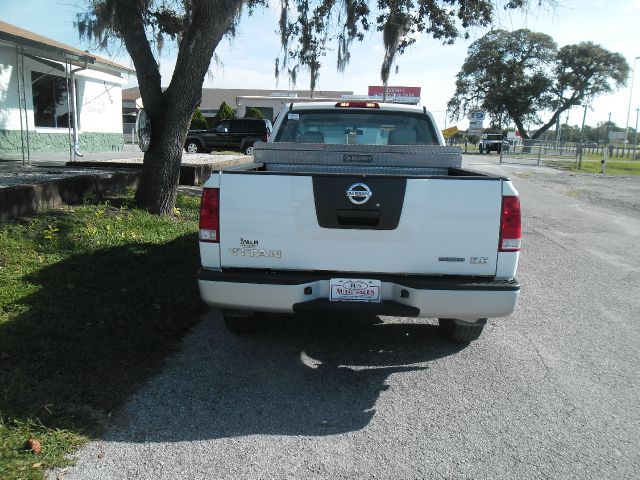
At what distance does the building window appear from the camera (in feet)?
54.9

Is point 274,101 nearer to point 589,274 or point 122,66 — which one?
point 122,66

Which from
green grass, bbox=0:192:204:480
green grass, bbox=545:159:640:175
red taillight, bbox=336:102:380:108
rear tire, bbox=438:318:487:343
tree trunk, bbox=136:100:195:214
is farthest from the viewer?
green grass, bbox=545:159:640:175

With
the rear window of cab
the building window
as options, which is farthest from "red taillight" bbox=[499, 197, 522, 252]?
the building window

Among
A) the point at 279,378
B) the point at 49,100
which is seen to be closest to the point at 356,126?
the point at 279,378

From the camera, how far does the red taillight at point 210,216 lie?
3.68 metres

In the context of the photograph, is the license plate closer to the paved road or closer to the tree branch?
the paved road

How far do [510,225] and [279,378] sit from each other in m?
1.89

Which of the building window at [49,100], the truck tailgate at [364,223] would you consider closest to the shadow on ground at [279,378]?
the truck tailgate at [364,223]

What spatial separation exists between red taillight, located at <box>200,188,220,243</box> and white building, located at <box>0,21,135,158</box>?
11105mm

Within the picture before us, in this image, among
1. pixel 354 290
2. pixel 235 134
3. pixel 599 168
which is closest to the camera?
pixel 354 290

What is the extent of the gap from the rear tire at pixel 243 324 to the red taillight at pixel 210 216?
0.93 m

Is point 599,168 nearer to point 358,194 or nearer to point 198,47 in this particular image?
point 198,47

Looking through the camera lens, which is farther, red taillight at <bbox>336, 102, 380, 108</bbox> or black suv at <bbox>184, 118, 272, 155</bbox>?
black suv at <bbox>184, 118, 272, 155</bbox>

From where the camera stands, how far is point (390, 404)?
357 centimetres
